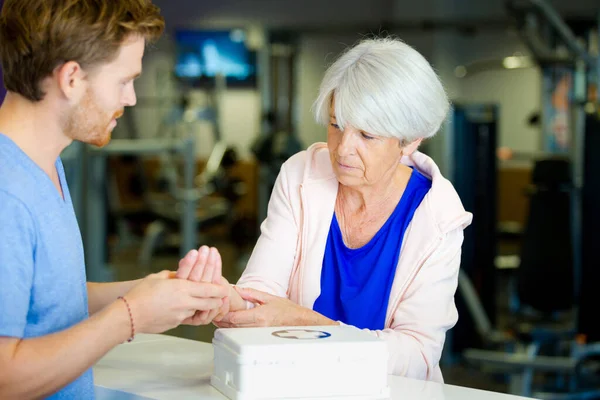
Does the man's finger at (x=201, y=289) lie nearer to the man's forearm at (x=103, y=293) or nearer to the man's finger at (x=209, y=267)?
the man's finger at (x=209, y=267)

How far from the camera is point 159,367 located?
1.60 meters

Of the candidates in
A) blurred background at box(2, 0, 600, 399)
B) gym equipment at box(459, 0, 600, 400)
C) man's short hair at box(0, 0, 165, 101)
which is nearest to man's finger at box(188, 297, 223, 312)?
man's short hair at box(0, 0, 165, 101)

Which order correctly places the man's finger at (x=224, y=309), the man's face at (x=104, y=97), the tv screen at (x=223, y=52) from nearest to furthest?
the man's face at (x=104, y=97), the man's finger at (x=224, y=309), the tv screen at (x=223, y=52)

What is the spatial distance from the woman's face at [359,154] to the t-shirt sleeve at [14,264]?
0.83m

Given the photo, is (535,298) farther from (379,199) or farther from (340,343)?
(340,343)

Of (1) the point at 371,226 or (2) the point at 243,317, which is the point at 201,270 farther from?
(1) the point at 371,226

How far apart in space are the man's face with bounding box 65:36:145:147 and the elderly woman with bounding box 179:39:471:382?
0.57 m

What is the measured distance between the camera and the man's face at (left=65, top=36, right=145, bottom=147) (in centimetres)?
120

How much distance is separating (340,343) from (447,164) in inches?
147

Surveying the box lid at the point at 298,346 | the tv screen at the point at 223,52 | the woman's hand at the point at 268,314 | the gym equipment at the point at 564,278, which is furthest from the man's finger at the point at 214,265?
the tv screen at the point at 223,52

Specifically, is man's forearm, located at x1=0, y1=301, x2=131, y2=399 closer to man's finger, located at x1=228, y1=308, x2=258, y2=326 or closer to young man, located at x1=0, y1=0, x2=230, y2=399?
young man, located at x1=0, y1=0, x2=230, y2=399

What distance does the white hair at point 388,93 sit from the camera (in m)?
1.78

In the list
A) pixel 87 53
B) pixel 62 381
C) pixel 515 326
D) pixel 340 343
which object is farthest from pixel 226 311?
pixel 515 326

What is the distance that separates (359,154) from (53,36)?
0.83 meters
